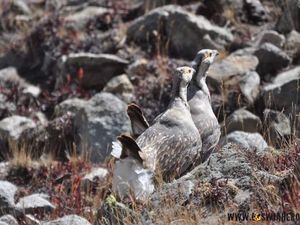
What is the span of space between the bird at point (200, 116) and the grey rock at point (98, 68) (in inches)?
172

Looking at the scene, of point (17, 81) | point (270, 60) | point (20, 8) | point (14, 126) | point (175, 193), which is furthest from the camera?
point (20, 8)

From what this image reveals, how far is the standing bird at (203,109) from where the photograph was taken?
10.5 meters

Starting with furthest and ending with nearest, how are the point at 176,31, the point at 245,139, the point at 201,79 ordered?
1. the point at 176,31
2. the point at 245,139
3. the point at 201,79

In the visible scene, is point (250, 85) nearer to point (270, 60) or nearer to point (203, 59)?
point (270, 60)

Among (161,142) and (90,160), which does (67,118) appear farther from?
(161,142)

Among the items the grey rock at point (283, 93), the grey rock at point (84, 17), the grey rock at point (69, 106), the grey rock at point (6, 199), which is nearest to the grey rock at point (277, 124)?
the grey rock at point (283, 93)

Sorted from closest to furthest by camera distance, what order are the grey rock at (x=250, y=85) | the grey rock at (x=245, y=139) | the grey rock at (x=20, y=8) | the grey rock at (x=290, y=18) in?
the grey rock at (x=245, y=139)
the grey rock at (x=250, y=85)
the grey rock at (x=290, y=18)
the grey rock at (x=20, y=8)

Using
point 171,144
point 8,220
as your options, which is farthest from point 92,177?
point 171,144

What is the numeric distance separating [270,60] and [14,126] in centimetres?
421

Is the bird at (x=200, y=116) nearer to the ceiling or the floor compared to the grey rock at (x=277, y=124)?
nearer to the ceiling

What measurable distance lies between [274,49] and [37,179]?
173 inches

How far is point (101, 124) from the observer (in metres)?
13.8

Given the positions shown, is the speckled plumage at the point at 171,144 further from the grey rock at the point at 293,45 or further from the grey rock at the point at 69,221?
the grey rock at the point at 293,45

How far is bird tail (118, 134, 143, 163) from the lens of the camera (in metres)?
8.91
